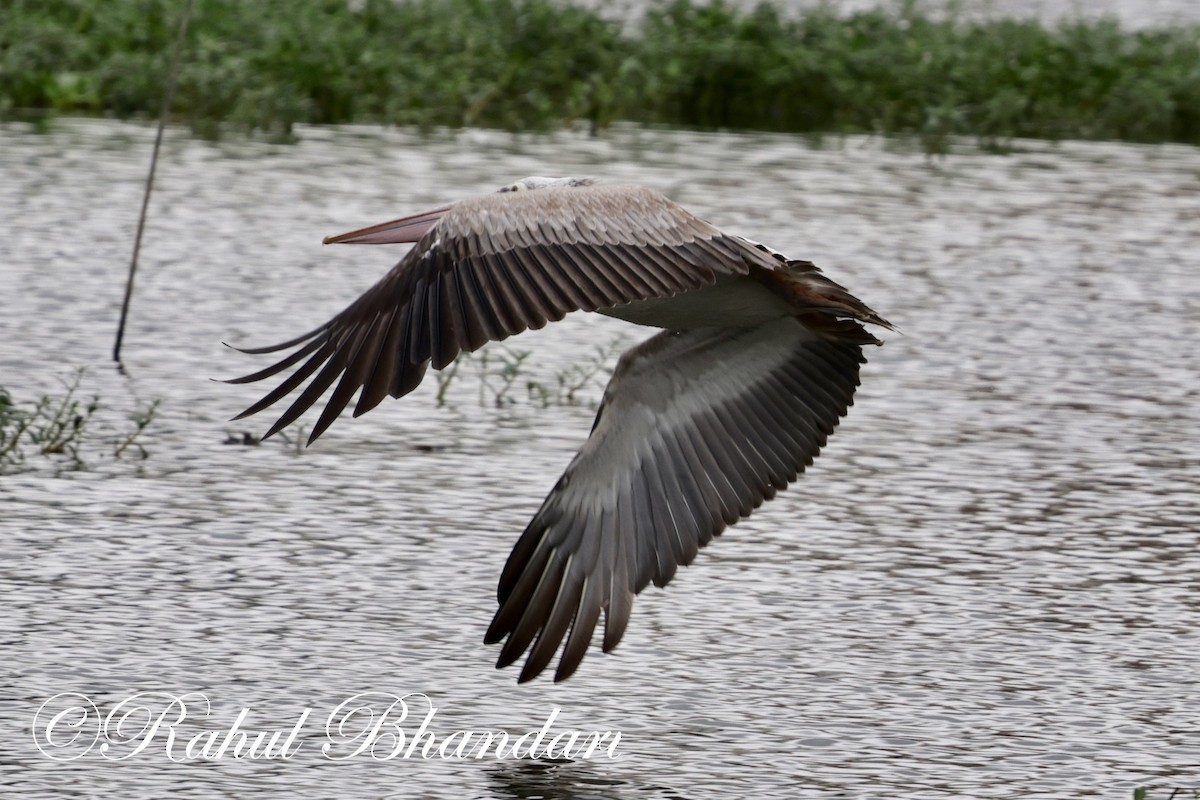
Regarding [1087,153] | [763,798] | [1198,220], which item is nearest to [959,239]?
[1198,220]

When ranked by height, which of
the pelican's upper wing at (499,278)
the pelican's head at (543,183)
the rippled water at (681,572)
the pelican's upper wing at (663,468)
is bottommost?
the rippled water at (681,572)

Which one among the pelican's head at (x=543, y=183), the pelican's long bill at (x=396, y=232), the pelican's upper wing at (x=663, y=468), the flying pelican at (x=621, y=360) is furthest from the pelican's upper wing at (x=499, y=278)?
the pelican's upper wing at (x=663, y=468)

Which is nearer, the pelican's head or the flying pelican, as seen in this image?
the flying pelican

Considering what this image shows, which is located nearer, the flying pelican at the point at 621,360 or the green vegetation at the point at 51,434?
the flying pelican at the point at 621,360

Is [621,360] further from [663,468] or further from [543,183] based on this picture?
[543,183]

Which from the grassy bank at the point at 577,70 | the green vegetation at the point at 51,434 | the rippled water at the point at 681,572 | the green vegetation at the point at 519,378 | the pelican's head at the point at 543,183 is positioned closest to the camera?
the rippled water at the point at 681,572

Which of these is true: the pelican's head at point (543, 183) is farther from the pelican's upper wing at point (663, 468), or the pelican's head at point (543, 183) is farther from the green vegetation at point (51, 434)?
the green vegetation at point (51, 434)

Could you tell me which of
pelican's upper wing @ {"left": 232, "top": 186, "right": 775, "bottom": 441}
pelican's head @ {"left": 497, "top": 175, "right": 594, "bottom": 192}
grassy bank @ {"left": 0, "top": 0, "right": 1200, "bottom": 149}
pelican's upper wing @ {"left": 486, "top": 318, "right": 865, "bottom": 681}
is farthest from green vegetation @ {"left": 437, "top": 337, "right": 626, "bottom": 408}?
grassy bank @ {"left": 0, "top": 0, "right": 1200, "bottom": 149}

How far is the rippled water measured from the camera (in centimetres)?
519

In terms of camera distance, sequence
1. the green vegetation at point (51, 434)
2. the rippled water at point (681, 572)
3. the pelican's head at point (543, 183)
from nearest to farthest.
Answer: the rippled water at point (681, 572), the pelican's head at point (543, 183), the green vegetation at point (51, 434)

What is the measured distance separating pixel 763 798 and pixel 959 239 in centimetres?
742

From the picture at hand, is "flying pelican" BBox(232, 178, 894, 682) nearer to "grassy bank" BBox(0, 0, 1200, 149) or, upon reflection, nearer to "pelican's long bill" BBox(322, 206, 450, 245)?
"pelican's long bill" BBox(322, 206, 450, 245)

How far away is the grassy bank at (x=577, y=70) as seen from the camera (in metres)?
13.9

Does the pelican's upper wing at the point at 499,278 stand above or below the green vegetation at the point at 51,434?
above
